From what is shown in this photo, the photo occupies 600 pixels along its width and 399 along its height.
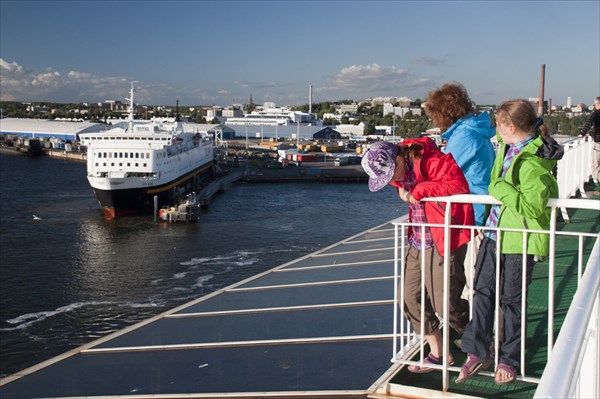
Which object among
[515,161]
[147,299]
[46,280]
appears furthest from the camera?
[46,280]

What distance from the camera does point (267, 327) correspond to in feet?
14.8

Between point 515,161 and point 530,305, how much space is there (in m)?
1.82

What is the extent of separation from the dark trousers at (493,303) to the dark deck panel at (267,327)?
45.3 inches

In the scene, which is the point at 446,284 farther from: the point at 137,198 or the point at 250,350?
the point at 137,198

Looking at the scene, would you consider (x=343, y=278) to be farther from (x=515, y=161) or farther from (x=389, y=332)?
(x=515, y=161)

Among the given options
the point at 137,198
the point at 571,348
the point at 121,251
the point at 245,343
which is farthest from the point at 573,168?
the point at 137,198

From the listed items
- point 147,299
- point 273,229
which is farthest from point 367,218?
point 147,299

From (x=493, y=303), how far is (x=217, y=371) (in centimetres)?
169

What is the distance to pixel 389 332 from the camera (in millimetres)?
4102

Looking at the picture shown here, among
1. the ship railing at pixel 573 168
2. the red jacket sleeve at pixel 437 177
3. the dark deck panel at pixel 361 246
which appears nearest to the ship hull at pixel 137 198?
the dark deck panel at pixel 361 246

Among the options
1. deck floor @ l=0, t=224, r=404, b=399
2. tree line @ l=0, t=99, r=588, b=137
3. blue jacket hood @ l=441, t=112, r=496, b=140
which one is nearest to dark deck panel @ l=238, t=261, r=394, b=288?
deck floor @ l=0, t=224, r=404, b=399

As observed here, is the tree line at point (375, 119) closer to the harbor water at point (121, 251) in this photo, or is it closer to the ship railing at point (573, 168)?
the harbor water at point (121, 251)

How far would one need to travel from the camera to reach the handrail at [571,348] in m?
1.03

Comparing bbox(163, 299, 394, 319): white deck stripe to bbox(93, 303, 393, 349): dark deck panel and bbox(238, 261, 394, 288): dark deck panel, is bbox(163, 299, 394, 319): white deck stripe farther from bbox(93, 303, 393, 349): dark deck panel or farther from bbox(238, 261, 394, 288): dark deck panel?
bbox(238, 261, 394, 288): dark deck panel
